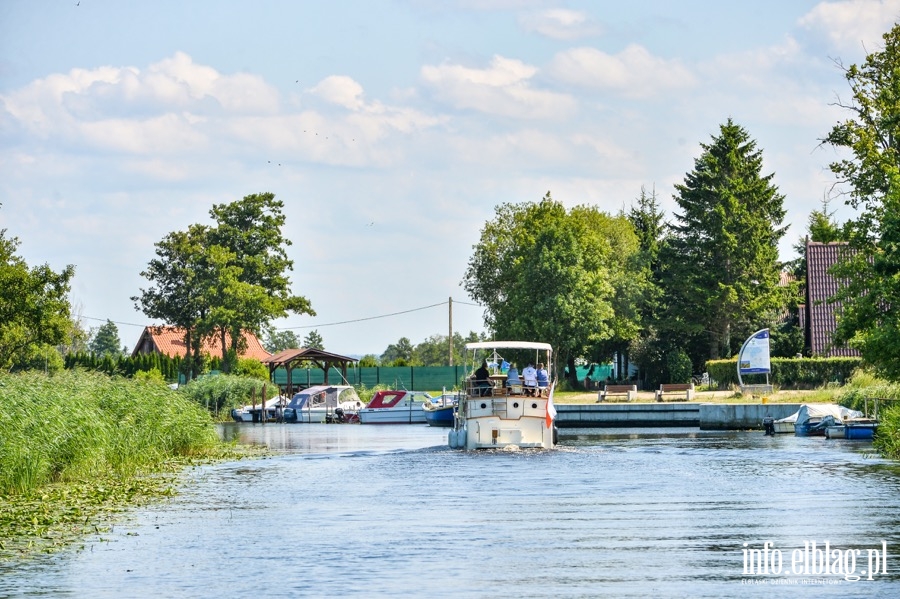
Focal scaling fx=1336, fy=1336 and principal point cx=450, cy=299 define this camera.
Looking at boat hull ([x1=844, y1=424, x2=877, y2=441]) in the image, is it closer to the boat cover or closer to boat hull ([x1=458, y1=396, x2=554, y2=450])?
the boat cover

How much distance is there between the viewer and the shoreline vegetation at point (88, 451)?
76.0 feet

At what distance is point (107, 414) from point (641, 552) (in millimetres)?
18138

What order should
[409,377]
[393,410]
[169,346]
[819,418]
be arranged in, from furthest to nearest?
[169,346]
[409,377]
[393,410]
[819,418]

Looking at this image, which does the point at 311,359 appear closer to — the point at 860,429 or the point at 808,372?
the point at 808,372

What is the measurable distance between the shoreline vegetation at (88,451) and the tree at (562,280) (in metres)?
41.8

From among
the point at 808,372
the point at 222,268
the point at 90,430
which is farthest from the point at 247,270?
the point at 90,430

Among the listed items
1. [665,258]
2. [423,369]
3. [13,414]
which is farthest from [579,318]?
[13,414]

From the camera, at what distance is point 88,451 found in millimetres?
29516

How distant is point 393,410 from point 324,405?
304 inches

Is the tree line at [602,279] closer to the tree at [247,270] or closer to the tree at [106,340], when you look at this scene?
the tree at [247,270]

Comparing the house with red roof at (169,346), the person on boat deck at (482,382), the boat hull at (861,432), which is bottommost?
the boat hull at (861,432)

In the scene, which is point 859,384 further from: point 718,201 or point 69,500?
point 69,500

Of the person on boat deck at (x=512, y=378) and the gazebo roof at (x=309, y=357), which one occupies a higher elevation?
the gazebo roof at (x=309, y=357)

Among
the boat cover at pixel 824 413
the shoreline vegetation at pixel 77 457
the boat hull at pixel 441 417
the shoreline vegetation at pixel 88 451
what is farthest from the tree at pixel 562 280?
the shoreline vegetation at pixel 77 457
